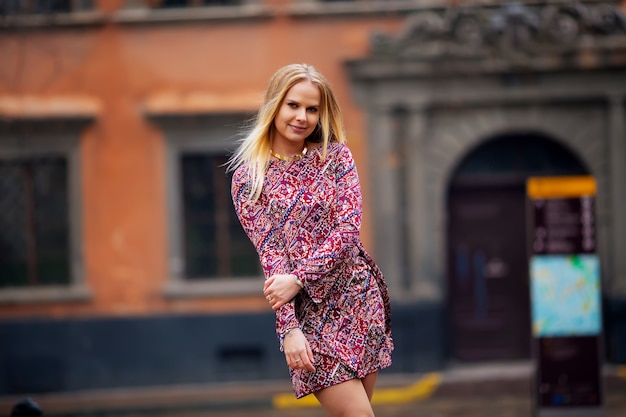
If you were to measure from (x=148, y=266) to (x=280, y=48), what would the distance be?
3.10 meters

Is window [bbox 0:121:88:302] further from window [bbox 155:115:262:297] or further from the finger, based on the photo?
the finger

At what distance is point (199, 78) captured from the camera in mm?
14227

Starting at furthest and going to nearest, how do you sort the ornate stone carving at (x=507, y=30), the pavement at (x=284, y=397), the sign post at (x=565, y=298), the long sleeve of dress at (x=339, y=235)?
the ornate stone carving at (x=507, y=30)
the pavement at (x=284, y=397)
the sign post at (x=565, y=298)
the long sleeve of dress at (x=339, y=235)

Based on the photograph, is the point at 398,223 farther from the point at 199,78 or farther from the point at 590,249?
the point at 590,249

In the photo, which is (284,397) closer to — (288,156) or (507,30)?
(507,30)

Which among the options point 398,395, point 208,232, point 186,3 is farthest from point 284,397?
point 186,3

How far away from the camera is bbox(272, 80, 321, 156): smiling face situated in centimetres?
381

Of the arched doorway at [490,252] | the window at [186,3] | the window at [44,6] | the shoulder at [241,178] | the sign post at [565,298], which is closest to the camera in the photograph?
the shoulder at [241,178]

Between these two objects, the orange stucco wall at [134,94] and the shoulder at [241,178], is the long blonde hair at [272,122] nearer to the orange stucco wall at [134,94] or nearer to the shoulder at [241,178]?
the shoulder at [241,178]

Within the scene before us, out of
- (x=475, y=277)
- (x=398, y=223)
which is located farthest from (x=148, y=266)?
(x=475, y=277)

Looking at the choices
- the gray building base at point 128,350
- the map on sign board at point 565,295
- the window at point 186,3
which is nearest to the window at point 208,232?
the gray building base at point 128,350

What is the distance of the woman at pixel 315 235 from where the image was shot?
12.4ft

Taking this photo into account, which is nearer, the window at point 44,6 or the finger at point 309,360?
the finger at point 309,360

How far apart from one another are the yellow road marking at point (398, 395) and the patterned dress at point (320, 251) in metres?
9.41
